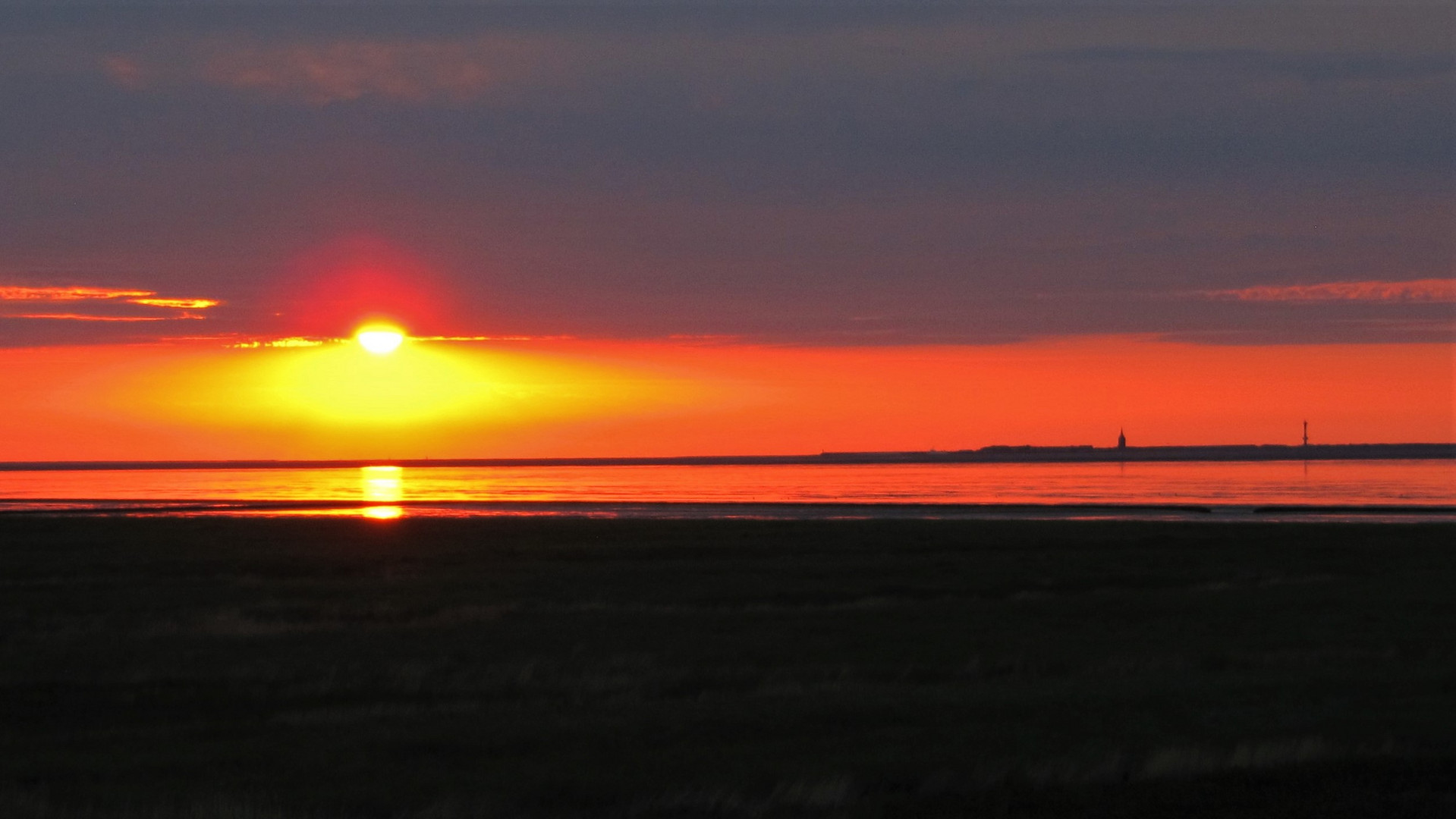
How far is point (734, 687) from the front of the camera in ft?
71.8

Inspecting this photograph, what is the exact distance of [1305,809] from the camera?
13.6m

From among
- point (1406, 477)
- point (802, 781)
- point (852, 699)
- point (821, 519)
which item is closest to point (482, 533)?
point (821, 519)

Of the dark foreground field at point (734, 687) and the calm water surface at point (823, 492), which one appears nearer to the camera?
the dark foreground field at point (734, 687)

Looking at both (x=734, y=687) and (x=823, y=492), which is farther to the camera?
(x=823, y=492)

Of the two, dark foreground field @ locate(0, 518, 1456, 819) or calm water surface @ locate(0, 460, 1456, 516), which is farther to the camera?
calm water surface @ locate(0, 460, 1456, 516)

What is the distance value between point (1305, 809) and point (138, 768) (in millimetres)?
11693

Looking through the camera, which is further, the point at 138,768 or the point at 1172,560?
the point at 1172,560

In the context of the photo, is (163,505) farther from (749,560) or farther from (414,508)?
(749,560)

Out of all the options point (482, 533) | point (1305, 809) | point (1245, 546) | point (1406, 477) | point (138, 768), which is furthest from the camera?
point (1406, 477)

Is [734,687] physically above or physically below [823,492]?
above

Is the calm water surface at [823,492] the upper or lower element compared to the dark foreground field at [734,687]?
lower

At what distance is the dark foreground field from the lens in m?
14.6

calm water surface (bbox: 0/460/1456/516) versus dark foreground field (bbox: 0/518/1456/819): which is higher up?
dark foreground field (bbox: 0/518/1456/819)

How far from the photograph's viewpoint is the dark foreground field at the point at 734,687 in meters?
14.6
